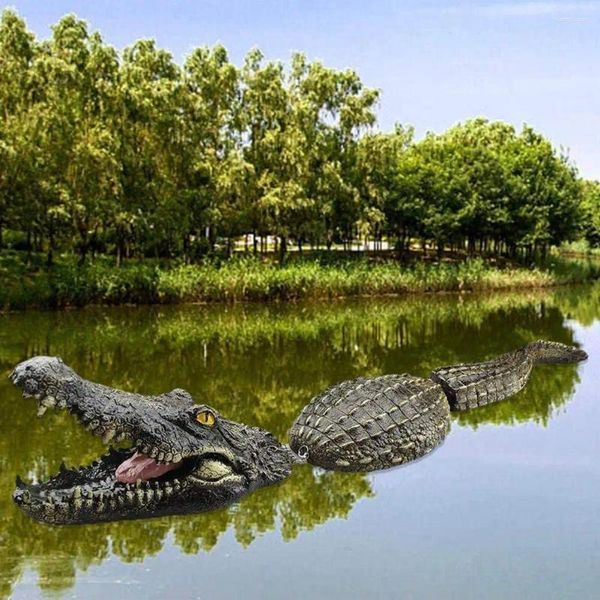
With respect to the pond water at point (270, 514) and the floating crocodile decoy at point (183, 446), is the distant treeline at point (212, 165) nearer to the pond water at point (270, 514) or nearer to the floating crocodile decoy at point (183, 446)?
the pond water at point (270, 514)

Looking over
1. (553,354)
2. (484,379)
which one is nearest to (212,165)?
(553,354)

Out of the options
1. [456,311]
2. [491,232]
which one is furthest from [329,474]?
[491,232]

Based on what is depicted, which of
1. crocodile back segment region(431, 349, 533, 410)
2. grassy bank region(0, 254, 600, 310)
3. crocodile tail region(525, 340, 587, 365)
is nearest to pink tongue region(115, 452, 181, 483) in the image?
crocodile back segment region(431, 349, 533, 410)

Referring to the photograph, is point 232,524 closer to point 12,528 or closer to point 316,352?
point 12,528

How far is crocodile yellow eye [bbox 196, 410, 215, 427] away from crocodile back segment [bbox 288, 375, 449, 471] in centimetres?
137

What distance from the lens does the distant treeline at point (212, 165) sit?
2272cm

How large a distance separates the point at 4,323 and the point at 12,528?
1269cm

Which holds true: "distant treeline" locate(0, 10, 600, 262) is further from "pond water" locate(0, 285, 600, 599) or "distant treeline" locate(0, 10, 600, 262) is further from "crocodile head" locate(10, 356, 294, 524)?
"crocodile head" locate(10, 356, 294, 524)

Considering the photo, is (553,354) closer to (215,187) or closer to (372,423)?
(372,423)

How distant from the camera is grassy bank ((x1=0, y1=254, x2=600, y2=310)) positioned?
816 inches

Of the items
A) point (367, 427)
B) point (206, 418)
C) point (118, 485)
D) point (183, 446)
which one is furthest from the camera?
point (367, 427)

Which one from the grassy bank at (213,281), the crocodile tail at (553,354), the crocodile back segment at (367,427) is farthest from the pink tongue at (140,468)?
the grassy bank at (213,281)

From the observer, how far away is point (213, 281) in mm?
22875

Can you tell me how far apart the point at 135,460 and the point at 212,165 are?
2237 centimetres
